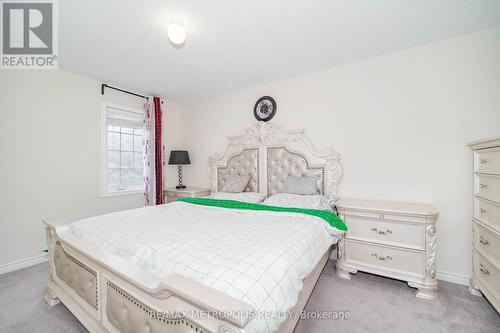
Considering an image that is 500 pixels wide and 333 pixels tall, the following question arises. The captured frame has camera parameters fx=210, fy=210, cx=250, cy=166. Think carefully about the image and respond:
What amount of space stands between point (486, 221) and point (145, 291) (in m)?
2.66

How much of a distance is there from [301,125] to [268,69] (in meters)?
0.90

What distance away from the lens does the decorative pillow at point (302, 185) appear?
270cm

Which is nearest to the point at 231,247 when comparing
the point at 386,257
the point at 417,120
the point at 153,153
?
the point at 386,257

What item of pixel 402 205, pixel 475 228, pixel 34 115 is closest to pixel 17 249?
pixel 34 115

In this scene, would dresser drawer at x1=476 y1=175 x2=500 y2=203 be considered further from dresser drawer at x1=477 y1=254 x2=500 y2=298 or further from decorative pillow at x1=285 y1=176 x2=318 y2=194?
decorative pillow at x1=285 y1=176 x2=318 y2=194

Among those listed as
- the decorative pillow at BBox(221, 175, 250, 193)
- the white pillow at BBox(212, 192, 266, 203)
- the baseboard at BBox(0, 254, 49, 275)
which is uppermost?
the decorative pillow at BBox(221, 175, 250, 193)

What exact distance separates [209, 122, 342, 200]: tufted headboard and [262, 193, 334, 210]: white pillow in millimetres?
278

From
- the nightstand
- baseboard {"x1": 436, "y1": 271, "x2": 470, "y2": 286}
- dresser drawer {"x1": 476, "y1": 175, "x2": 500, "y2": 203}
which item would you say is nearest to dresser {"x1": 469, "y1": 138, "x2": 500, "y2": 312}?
dresser drawer {"x1": 476, "y1": 175, "x2": 500, "y2": 203}

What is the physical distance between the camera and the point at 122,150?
11.7 feet

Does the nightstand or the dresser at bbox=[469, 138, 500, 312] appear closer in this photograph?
the dresser at bbox=[469, 138, 500, 312]

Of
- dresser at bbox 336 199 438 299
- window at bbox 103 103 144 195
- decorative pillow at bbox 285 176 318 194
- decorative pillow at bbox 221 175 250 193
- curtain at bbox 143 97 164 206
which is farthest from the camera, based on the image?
curtain at bbox 143 97 164 206

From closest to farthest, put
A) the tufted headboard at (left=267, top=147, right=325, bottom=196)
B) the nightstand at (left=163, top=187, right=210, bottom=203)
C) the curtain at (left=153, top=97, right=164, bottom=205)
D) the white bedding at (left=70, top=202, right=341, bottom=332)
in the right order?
the white bedding at (left=70, top=202, right=341, bottom=332) < the tufted headboard at (left=267, top=147, right=325, bottom=196) < the nightstand at (left=163, top=187, right=210, bottom=203) < the curtain at (left=153, top=97, right=164, bottom=205)

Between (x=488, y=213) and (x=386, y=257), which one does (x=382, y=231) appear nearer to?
(x=386, y=257)

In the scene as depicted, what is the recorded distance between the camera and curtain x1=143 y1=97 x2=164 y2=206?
3.72 m
